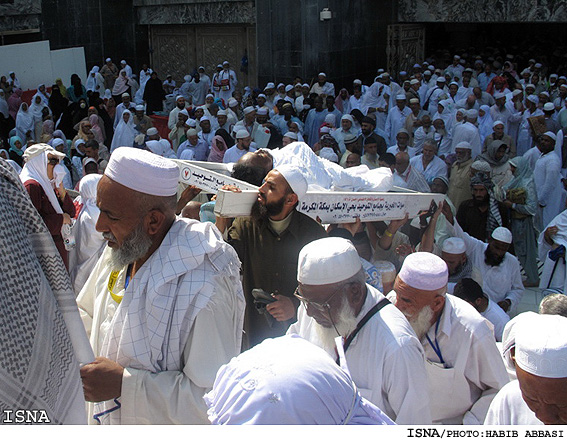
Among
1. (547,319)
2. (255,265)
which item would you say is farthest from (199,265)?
(255,265)

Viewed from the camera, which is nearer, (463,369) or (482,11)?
(463,369)

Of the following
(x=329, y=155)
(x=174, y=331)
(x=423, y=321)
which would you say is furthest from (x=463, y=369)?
(x=329, y=155)

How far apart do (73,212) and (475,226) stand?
11.6 ft

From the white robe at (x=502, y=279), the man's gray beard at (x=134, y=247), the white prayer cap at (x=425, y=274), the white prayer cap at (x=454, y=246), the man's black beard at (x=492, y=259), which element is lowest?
the white robe at (x=502, y=279)

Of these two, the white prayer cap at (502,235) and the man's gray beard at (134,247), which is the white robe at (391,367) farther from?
the white prayer cap at (502,235)

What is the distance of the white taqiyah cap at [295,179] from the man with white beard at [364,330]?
82 cm

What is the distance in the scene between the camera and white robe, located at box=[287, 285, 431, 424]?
212 centimetres

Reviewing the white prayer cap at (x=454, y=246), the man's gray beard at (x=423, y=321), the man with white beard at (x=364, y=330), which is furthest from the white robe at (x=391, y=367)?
the white prayer cap at (x=454, y=246)

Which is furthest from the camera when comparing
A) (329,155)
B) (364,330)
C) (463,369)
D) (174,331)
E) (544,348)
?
(329,155)

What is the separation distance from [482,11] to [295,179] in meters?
13.0

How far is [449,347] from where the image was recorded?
8.24ft

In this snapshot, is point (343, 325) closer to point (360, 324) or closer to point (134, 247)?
point (360, 324)

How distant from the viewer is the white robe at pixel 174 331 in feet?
6.24

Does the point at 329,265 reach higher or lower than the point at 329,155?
higher
